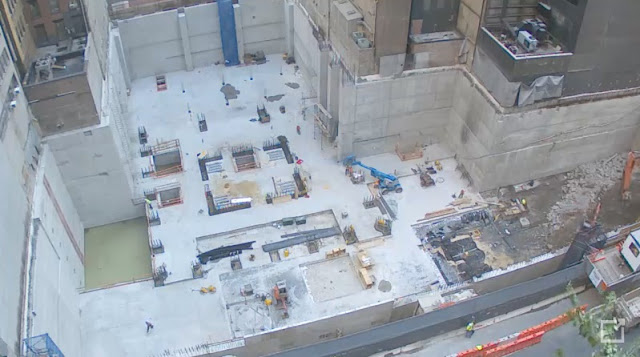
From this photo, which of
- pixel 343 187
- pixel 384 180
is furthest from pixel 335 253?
pixel 384 180

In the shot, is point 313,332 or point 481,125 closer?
point 313,332

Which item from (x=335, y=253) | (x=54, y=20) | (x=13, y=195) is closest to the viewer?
(x=13, y=195)

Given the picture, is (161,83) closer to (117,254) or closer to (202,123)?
(202,123)

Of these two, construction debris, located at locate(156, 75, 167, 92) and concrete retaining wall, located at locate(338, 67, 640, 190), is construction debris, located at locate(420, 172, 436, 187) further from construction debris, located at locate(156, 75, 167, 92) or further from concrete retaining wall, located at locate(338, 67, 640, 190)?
construction debris, located at locate(156, 75, 167, 92)

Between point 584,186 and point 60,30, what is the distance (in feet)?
98.2

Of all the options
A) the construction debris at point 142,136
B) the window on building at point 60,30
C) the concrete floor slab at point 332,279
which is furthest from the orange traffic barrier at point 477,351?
the window on building at point 60,30

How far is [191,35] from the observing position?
41344mm

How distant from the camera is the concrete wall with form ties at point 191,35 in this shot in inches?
1582

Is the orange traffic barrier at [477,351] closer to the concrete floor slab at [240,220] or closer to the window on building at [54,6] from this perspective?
the concrete floor slab at [240,220]

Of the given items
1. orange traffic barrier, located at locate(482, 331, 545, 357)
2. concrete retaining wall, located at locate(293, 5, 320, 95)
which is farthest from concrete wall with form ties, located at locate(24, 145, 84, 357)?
orange traffic barrier, located at locate(482, 331, 545, 357)

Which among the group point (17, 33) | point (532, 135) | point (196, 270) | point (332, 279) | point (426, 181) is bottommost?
point (332, 279)

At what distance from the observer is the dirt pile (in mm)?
31094

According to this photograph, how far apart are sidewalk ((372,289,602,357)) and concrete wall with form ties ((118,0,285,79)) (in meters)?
26.8

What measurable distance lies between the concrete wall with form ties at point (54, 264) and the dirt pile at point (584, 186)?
24.3 metres
